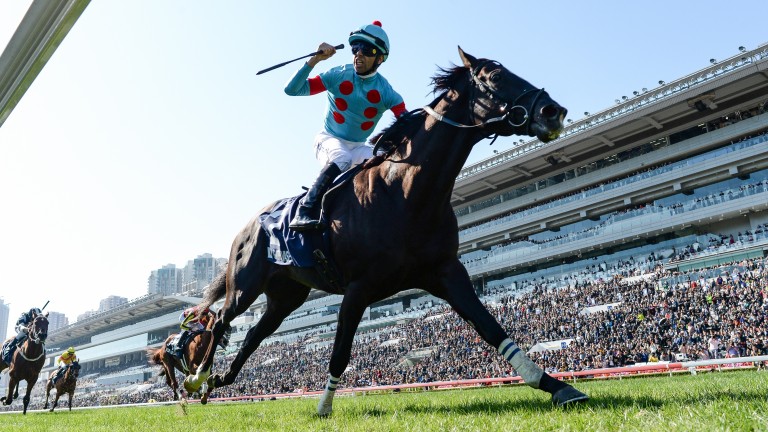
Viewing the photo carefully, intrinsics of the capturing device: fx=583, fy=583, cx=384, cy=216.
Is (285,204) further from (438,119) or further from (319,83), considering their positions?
(438,119)

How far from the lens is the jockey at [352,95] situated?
536cm

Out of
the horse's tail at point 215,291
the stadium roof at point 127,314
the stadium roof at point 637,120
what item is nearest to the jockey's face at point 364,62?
the horse's tail at point 215,291

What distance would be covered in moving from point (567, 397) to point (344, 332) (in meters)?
1.74

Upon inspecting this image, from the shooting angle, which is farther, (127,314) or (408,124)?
A: (127,314)

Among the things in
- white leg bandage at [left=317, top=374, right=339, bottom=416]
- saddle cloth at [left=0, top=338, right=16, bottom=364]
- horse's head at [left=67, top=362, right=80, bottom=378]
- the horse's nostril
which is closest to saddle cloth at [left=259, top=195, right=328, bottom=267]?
white leg bandage at [left=317, top=374, right=339, bottom=416]

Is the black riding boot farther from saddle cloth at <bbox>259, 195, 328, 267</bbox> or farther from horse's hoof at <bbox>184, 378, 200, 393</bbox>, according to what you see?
horse's hoof at <bbox>184, 378, 200, 393</bbox>

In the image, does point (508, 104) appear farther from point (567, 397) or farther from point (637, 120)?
point (637, 120)

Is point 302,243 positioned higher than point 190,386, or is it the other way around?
point 302,243

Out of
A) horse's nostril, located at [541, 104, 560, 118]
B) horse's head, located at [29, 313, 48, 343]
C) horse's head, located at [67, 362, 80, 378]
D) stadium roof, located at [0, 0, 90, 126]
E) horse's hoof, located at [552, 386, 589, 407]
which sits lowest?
horse's head, located at [67, 362, 80, 378]

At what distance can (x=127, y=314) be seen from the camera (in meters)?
84.1

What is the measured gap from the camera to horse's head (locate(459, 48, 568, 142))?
153 inches

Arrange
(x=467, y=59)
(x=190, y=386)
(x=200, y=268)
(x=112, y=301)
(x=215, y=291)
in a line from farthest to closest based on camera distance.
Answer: (x=112, y=301), (x=200, y=268), (x=215, y=291), (x=190, y=386), (x=467, y=59)

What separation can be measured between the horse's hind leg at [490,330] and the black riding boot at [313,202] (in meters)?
1.17

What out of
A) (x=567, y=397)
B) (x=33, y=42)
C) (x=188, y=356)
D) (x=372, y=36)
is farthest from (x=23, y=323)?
(x=33, y=42)
